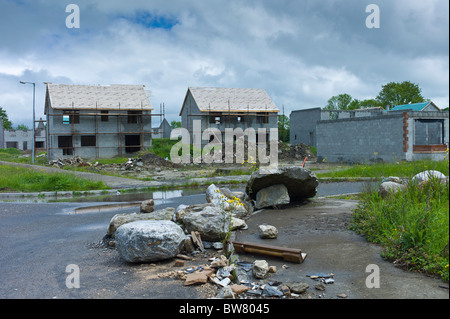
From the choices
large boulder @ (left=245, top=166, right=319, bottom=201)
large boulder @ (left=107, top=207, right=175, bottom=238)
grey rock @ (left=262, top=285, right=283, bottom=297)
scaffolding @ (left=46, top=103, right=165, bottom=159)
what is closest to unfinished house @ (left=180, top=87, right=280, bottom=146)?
scaffolding @ (left=46, top=103, right=165, bottom=159)

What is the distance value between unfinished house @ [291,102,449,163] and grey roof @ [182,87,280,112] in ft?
36.8

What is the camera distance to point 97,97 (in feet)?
131

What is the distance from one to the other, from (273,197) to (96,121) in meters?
32.4

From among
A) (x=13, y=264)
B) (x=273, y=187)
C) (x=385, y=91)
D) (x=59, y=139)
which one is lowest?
(x=13, y=264)

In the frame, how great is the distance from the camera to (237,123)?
43.8 meters

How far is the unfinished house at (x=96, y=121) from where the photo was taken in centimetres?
3794

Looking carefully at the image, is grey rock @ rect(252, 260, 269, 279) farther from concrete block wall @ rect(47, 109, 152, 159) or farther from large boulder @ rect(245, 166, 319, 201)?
concrete block wall @ rect(47, 109, 152, 159)

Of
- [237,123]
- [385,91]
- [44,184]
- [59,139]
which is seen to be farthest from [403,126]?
[385,91]

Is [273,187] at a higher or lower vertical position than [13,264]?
higher

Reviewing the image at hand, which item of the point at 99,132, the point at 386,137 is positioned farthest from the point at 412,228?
the point at 99,132
